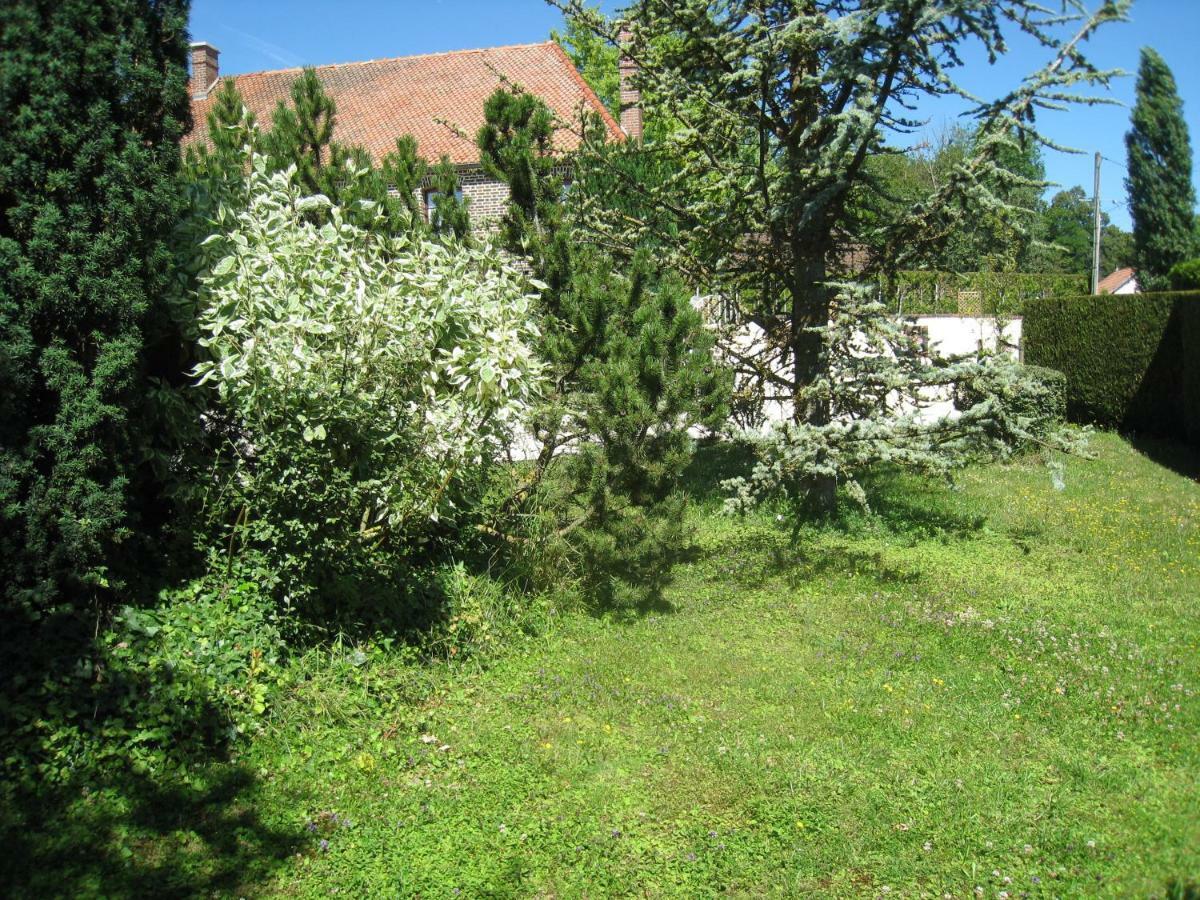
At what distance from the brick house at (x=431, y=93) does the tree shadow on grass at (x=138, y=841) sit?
57.6 ft

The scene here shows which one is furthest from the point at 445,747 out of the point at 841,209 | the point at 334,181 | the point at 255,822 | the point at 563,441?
the point at 841,209

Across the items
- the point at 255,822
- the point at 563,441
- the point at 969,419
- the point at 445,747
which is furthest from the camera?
the point at 969,419

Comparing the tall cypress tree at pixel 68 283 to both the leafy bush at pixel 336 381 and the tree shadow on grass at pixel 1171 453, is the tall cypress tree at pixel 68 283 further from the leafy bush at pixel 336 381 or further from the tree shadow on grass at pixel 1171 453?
the tree shadow on grass at pixel 1171 453

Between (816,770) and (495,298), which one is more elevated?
(495,298)

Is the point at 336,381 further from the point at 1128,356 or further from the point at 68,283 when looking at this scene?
the point at 1128,356

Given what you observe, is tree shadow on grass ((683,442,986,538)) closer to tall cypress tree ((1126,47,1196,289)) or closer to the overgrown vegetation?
the overgrown vegetation

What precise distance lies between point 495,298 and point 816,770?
2978 millimetres

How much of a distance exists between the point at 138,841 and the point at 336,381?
212 cm

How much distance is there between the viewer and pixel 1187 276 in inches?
774

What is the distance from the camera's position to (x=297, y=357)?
13.4ft

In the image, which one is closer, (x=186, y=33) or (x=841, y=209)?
(x=186, y=33)

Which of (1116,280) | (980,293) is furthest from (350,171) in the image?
(1116,280)

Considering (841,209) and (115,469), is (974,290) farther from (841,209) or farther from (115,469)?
(115,469)

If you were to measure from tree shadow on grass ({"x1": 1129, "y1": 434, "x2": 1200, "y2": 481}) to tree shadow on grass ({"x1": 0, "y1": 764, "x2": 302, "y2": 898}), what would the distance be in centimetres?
1039
